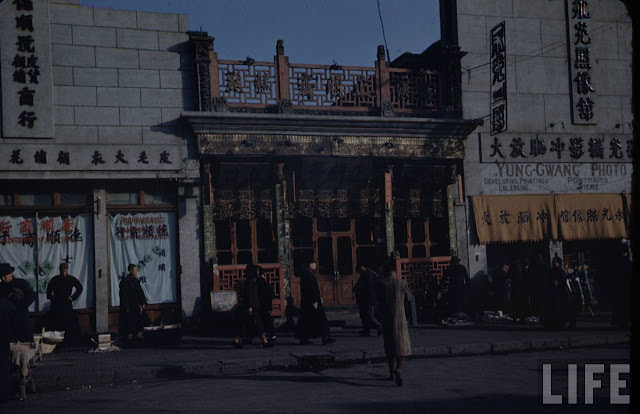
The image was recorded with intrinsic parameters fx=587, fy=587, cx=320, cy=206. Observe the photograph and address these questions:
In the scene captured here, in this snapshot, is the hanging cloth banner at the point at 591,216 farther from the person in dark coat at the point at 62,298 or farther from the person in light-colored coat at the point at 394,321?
the person in dark coat at the point at 62,298

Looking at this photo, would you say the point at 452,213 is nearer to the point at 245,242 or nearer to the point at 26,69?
the point at 245,242

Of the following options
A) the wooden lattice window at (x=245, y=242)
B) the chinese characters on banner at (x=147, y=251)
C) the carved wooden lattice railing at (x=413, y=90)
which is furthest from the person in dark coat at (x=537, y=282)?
the chinese characters on banner at (x=147, y=251)

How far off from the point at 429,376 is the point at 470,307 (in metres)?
8.04

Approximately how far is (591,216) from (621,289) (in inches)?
186

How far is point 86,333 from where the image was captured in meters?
13.8

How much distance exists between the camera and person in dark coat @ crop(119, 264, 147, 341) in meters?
12.8

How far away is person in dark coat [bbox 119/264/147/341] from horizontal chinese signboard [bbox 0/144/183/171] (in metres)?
→ 2.53

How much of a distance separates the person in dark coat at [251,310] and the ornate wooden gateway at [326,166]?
82.2 inches

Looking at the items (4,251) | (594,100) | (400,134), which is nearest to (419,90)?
(400,134)

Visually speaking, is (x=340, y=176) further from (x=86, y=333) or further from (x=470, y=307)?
(x=86, y=333)

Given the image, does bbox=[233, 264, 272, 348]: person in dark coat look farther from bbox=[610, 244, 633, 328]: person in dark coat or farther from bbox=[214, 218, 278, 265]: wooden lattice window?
bbox=[610, 244, 633, 328]: person in dark coat

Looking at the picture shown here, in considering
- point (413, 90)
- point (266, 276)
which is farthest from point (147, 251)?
point (413, 90)

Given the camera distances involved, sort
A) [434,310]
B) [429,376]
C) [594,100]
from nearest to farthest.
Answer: [429,376], [434,310], [594,100]

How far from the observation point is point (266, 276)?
14297 mm
